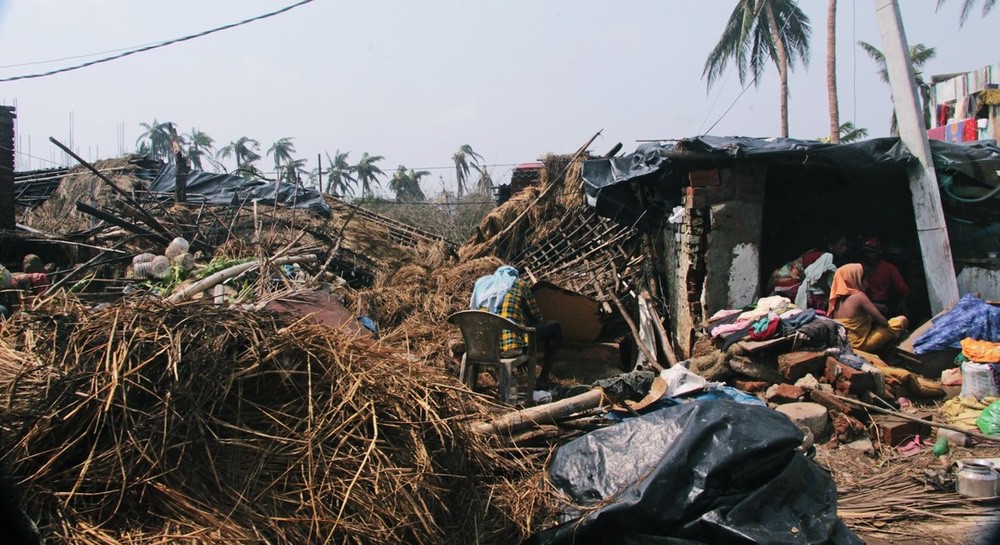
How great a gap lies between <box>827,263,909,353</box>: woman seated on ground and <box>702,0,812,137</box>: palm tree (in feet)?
64.9

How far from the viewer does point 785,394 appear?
590cm

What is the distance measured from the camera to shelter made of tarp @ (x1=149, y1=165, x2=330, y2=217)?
558 inches

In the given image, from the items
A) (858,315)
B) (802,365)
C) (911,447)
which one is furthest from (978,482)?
(858,315)

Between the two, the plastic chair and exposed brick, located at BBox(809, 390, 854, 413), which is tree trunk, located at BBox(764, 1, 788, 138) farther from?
the plastic chair

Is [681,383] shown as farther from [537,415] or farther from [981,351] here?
[981,351]

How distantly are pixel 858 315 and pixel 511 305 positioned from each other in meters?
3.49

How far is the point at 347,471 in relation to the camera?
273 cm

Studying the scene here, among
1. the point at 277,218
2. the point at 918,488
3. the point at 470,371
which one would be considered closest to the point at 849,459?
the point at 918,488

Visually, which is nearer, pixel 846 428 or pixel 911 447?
pixel 911 447

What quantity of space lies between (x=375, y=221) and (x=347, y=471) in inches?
468

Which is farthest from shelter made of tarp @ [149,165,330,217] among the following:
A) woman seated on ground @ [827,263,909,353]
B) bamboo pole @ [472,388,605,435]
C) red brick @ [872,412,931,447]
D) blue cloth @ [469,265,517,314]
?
red brick @ [872,412,931,447]

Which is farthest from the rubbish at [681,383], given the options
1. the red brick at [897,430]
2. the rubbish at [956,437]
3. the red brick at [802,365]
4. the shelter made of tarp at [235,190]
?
the shelter made of tarp at [235,190]

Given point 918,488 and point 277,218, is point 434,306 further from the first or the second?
point 918,488

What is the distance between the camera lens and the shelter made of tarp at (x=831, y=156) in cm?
715
